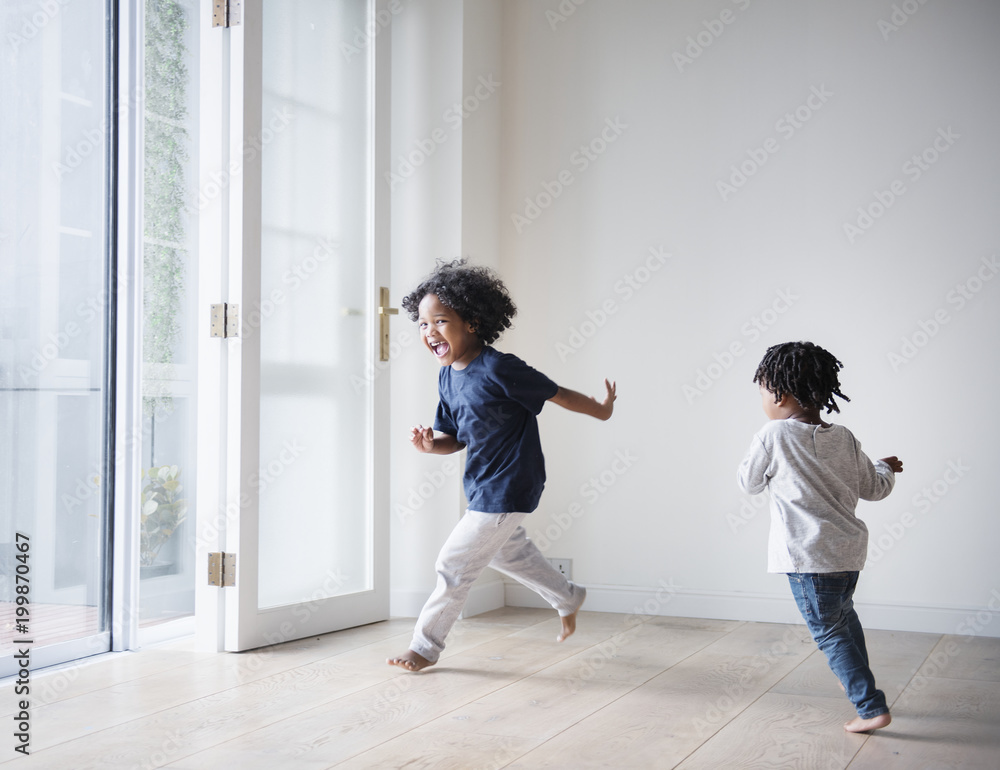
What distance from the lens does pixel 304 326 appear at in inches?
109

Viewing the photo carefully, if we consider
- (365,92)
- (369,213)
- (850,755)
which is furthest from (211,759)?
(365,92)

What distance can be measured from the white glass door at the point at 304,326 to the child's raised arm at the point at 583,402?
2.80 ft

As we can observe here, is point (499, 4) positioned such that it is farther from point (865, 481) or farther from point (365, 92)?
point (865, 481)

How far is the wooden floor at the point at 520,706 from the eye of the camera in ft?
5.50

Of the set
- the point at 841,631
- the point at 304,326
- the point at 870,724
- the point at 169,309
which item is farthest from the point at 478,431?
the point at 169,309

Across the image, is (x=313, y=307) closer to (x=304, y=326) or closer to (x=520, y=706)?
(x=304, y=326)

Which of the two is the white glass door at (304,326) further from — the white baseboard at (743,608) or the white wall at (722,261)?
the white baseboard at (743,608)

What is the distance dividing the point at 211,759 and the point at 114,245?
61.6 inches

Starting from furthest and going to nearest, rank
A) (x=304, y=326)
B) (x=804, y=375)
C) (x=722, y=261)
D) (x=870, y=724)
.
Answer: (x=722, y=261) < (x=304, y=326) < (x=804, y=375) < (x=870, y=724)

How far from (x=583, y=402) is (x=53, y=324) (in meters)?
1.38

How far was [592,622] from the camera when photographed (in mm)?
3014

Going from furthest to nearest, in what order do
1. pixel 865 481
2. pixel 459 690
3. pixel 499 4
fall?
1. pixel 499 4
2. pixel 459 690
3. pixel 865 481

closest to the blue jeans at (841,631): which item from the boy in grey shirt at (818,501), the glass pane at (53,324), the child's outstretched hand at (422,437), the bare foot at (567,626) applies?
the boy in grey shirt at (818,501)

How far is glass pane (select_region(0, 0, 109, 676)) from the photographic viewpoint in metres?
2.32
